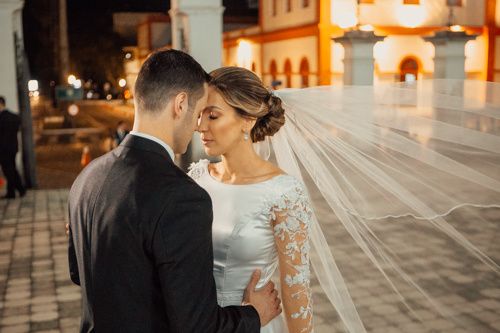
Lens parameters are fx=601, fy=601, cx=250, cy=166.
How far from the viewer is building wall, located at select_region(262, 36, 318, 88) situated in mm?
25328

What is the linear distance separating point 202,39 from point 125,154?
1035 cm

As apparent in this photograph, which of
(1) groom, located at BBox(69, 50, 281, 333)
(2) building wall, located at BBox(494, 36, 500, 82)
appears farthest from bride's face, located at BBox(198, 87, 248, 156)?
(2) building wall, located at BBox(494, 36, 500, 82)

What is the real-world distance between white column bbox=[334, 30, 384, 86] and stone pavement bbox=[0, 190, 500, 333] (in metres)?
8.45

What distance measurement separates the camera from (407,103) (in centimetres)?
351

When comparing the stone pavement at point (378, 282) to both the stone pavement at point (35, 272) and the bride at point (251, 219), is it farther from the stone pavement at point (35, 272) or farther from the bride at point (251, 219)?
the bride at point (251, 219)

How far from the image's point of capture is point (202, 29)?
1194cm

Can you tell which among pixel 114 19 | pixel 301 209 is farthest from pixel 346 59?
pixel 114 19

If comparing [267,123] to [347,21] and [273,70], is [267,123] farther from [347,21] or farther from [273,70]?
[273,70]

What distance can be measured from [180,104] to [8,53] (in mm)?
10208

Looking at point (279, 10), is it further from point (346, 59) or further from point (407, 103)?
point (407, 103)

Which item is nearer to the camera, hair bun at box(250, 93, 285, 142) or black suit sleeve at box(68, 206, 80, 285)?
black suit sleeve at box(68, 206, 80, 285)

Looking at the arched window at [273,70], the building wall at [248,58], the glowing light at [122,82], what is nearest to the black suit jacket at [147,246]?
the arched window at [273,70]

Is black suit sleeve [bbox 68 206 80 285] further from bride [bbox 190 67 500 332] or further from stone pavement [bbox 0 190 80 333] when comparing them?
stone pavement [bbox 0 190 80 333]

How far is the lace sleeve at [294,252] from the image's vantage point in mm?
2578
